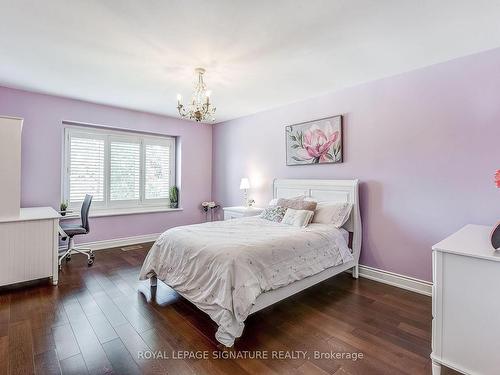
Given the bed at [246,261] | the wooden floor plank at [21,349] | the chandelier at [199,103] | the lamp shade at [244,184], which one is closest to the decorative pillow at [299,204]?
the bed at [246,261]

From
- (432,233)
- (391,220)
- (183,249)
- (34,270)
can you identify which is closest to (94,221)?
(34,270)

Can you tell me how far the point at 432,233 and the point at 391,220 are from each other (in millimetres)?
428

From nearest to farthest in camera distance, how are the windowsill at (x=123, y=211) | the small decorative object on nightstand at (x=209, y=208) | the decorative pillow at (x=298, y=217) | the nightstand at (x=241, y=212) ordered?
the decorative pillow at (x=298, y=217), the windowsill at (x=123, y=211), the nightstand at (x=241, y=212), the small decorative object on nightstand at (x=209, y=208)

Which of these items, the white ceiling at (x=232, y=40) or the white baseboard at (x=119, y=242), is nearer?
the white ceiling at (x=232, y=40)

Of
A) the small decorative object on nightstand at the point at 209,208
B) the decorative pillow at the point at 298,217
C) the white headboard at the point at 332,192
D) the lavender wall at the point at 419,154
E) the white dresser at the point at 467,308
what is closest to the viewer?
the white dresser at the point at 467,308

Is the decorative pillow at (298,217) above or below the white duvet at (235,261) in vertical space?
above

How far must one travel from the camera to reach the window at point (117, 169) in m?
4.34

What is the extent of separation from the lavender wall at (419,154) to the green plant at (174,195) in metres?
2.93

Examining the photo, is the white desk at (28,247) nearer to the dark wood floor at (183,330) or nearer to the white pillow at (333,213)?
the dark wood floor at (183,330)

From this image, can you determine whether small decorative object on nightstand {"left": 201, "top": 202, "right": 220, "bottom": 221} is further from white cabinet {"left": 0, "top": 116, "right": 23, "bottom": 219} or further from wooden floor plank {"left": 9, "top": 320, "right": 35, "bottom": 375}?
wooden floor plank {"left": 9, "top": 320, "right": 35, "bottom": 375}

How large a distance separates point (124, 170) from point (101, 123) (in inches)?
36.2

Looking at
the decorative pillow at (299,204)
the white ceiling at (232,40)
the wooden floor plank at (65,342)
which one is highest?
the white ceiling at (232,40)

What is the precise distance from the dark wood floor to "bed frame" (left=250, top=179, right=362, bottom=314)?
0.23 metres

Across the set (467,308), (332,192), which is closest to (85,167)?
(332,192)
